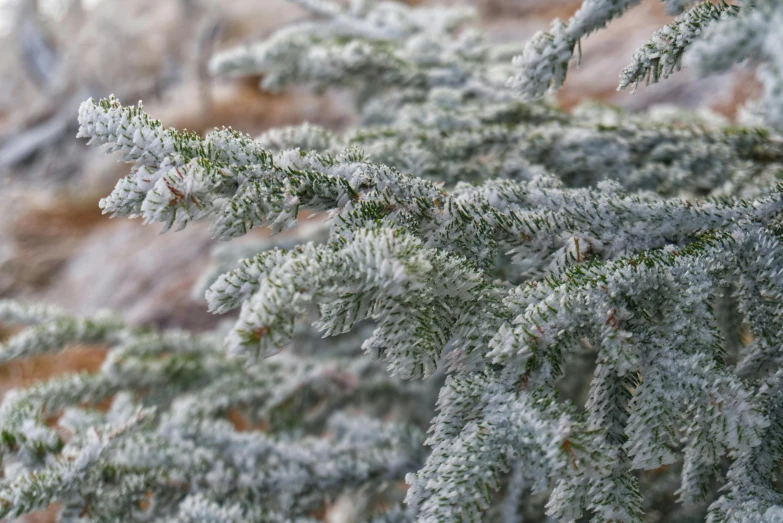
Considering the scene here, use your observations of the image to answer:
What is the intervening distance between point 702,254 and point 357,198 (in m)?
0.46

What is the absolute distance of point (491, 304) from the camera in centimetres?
74

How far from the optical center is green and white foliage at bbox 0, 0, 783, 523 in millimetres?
627

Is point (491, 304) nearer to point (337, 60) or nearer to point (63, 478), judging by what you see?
point (63, 478)

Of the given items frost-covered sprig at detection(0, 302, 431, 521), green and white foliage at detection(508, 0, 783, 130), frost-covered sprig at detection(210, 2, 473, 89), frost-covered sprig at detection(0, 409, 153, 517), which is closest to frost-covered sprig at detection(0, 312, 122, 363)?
frost-covered sprig at detection(0, 302, 431, 521)

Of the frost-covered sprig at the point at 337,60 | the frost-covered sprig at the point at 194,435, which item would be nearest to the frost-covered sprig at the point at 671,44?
the frost-covered sprig at the point at 337,60

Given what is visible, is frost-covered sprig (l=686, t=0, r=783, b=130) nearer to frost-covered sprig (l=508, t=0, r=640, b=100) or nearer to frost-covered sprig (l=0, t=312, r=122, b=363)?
frost-covered sprig (l=508, t=0, r=640, b=100)

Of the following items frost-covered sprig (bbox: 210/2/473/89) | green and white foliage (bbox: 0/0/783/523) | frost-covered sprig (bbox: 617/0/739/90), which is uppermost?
frost-covered sprig (bbox: 210/2/473/89)

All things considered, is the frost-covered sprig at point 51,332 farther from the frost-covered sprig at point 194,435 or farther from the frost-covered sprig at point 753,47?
the frost-covered sprig at point 753,47

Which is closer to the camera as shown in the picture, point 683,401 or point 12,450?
point 683,401

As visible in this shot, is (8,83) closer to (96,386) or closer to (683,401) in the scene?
(96,386)

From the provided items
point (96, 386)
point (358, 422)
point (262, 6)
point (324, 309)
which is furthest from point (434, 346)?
point (262, 6)

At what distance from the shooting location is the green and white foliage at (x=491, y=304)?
627mm

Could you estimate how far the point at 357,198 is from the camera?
2.43 feet

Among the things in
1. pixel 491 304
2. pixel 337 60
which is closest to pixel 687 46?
pixel 491 304
